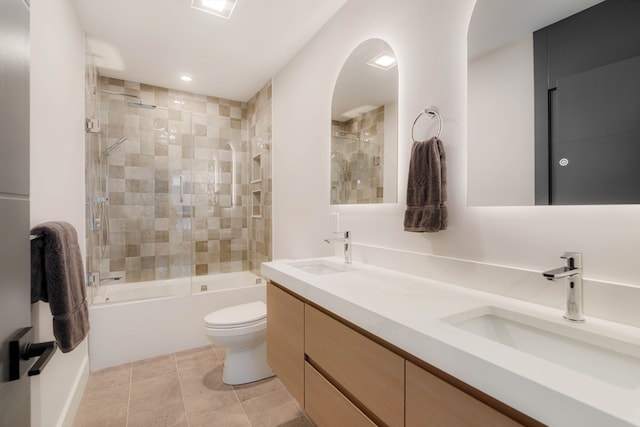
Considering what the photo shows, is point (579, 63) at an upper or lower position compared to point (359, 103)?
lower

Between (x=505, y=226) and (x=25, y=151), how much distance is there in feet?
4.86

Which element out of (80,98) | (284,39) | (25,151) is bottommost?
(25,151)

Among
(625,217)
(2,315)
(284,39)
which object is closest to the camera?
(2,315)

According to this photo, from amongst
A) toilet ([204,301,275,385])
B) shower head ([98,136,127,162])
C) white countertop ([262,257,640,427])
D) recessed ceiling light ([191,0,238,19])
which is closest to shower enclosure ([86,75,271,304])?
shower head ([98,136,127,162])

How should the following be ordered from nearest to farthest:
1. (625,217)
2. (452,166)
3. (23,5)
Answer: (23,5) → (625,217) → (452,166)

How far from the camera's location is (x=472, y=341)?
687 mm

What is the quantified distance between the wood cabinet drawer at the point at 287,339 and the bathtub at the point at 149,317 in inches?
53.0

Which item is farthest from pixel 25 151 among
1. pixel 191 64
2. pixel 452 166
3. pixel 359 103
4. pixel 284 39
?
pixel 191 64

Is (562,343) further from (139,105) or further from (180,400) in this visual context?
(139,105)

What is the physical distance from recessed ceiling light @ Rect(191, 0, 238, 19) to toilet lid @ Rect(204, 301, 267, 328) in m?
2.08

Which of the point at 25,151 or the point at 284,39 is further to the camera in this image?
the point at 284,39

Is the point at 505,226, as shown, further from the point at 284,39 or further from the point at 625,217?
the point at 284,39

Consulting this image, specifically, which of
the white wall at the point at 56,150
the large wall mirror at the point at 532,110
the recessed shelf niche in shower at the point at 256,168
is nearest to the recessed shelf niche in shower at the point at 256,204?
the recessed shelf niche in shower at the point at 256,168

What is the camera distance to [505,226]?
1.13 metres
